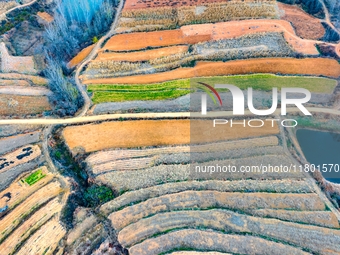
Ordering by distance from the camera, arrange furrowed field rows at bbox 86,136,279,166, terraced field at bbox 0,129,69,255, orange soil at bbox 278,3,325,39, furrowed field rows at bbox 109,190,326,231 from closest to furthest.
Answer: terraced field at bbox 0,129,69,255, furrowed field rows at bbox 109,190,326,231, furrowed field rows at bbox 86,136,279,166, orange soil at bbox 278,3,325,39

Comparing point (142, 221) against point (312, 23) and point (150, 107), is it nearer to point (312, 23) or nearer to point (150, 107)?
point (150, 107)

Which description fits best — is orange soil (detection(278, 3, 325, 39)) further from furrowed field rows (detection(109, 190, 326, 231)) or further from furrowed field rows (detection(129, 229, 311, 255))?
furrowed field rows (detection(129, 229, 311, 255))

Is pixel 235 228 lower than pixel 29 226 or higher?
lower

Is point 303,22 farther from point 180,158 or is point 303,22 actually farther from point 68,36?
point 68,36

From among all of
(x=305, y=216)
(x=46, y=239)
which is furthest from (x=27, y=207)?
(x=305, y=216)

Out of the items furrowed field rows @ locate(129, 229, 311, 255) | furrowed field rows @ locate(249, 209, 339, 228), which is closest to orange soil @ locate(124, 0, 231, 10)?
furrowed field rows @ locate(249, 209, 339, 228)

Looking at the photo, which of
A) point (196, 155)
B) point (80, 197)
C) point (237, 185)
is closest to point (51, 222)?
point (80, 197)
